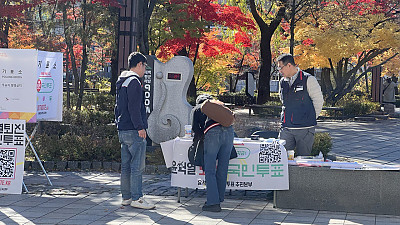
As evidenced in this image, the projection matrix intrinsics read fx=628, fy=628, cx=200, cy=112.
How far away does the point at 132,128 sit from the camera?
7719mm

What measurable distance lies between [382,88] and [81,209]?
2566 centimetres

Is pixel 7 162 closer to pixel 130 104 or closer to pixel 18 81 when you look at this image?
pixel 18 81

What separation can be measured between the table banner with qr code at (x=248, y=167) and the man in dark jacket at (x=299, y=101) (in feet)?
1.51

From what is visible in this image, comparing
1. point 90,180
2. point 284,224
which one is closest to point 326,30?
point 90,180

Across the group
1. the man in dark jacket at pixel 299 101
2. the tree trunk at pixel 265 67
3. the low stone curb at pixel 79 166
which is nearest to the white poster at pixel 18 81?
the low stone curb at pixel 79 166

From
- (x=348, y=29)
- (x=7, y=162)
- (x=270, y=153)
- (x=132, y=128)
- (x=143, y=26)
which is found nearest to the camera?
(x=132, y=128)

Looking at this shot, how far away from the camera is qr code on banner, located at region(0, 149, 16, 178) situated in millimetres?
8766

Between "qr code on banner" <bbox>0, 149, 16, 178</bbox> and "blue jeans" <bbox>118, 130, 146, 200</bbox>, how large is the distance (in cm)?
183

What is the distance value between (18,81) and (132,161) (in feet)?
8.01

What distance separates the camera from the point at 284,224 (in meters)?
7.09

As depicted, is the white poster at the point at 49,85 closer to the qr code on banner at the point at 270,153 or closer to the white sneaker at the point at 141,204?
the white sneaker at the point at 141,204

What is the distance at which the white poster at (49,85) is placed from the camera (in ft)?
32.5

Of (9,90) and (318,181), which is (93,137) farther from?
(318,181)

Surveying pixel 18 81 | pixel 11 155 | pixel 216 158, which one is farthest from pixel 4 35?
pixel 216 158
